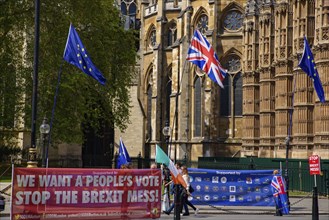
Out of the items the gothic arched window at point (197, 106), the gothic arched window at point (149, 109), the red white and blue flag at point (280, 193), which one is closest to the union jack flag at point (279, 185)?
the red white and blue flag at point (280, 193)

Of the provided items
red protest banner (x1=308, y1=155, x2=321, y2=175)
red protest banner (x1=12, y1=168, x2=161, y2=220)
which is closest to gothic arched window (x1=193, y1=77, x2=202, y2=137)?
red protest banner (x1=308, y1=155, x2=321, y2=175)

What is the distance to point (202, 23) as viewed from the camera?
55.6 meters

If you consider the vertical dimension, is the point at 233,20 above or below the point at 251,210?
above

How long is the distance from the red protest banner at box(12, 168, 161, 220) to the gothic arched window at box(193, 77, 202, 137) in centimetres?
3896

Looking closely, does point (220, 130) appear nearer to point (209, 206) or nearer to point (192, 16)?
point (192, 16)

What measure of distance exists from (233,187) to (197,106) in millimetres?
32878

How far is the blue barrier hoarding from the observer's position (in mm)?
21250

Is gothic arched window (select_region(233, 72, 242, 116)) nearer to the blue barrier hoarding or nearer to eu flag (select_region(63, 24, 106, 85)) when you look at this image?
the blue barrier hoarding

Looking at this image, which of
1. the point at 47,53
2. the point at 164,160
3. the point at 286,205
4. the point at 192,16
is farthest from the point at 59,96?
the point at 192,16

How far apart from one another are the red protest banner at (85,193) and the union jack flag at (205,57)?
37.9 feet

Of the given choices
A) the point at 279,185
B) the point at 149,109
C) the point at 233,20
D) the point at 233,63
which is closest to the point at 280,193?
the point at 279,185

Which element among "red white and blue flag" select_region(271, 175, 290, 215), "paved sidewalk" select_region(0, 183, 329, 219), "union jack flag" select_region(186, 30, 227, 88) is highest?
"union jack flag" select_region(186, 30, 227, 88)

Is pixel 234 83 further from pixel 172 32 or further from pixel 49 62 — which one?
pixel 49 62

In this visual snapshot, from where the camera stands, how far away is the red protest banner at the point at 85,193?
12953 millimetres
